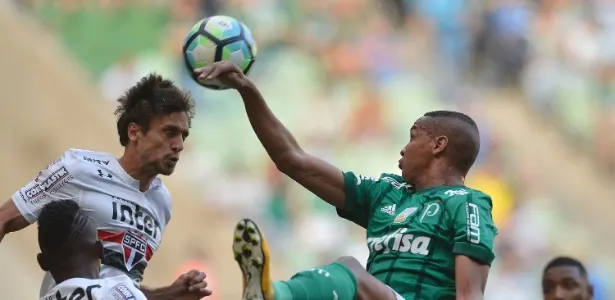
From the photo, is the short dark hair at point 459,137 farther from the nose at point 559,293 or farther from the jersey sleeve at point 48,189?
the jersey sleeve at point 48,189

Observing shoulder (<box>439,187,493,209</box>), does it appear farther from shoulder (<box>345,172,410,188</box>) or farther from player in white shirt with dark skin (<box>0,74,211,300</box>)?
player in white shirt with dark skin (<box>0,74,211,300</box>)

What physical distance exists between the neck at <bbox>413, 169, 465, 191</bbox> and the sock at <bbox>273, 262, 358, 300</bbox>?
3.15 feet

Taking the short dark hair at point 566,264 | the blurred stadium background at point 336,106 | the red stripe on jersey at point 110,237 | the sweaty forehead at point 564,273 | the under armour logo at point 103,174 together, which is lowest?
the red stripe on jersey at point 110,237

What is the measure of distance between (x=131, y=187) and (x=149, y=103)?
1.43 feet

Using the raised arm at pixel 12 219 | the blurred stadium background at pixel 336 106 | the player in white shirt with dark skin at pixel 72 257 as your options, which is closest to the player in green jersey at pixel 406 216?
the player in white shirt with dark skin at pixel 72 257

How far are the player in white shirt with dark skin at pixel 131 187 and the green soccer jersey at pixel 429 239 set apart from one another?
909 millimetres

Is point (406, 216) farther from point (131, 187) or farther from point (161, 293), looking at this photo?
point (131, 187)

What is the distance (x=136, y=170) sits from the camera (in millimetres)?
6621

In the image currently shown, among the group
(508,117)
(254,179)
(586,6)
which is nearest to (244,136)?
(254,179)

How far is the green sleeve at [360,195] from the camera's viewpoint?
6.61 meters

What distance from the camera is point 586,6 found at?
19.9m

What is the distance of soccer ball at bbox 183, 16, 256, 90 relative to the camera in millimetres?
6750

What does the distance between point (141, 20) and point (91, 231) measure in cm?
1251

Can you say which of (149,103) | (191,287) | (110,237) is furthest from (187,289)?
(149,103)
